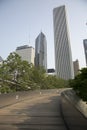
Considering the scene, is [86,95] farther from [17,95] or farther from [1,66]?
[1,66]

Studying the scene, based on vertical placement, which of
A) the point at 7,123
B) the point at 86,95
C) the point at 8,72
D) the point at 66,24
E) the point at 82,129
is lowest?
the point at 7,123

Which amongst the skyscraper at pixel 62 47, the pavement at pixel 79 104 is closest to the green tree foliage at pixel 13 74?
the pavement at pixel 79 104

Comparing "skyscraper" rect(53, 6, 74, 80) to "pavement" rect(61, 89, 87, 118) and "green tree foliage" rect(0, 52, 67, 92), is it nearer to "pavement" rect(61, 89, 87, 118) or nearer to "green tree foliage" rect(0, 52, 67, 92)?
"green tree foliage" rect(0, 52, 67, 92)

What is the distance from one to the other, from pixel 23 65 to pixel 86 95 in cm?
2916

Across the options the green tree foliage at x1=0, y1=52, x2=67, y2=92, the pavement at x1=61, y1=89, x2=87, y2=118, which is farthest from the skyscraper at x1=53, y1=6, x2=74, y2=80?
the pavement at x1=61, y1=89, x2=87, y2=118

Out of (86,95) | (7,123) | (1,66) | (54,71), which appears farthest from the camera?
(54,71)

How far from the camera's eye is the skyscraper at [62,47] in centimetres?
14812

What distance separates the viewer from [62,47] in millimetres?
158250

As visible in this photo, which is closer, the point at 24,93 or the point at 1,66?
the point at 24,93

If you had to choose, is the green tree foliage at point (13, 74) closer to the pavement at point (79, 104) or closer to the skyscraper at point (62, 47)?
the pavement at point (79, 104)

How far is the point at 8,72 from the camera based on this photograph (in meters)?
32.8

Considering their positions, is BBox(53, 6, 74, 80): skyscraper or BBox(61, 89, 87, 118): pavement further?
BBox(53, 6, 74, 80): skyscraper

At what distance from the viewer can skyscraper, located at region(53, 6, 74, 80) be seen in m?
148

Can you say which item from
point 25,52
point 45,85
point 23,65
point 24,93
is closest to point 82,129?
point 24,93
